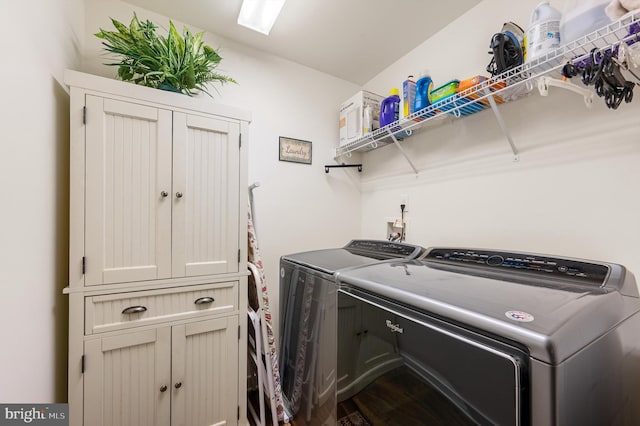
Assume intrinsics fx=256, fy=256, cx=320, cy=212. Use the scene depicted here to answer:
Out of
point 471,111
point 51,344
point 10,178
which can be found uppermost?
point 471,111

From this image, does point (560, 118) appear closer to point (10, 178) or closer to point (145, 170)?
point (145, 170)

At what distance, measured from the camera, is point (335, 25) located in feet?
5.66

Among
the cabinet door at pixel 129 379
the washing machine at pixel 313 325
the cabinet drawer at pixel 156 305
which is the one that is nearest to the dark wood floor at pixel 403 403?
the washing machine at pixel 313 325

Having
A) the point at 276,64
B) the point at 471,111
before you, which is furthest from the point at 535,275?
the point at 276,64

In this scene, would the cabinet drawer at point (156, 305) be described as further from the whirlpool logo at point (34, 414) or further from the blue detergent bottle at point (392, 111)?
the blue detergent bottle at point (392, 111)

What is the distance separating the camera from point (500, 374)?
24.4 inches

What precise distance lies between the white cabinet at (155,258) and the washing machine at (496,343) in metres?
0.74

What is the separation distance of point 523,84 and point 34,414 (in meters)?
2.34

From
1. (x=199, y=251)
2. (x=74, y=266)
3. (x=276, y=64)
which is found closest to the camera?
(x=74, y=266)

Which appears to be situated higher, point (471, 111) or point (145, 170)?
point (471, 111)

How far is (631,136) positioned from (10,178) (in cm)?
218

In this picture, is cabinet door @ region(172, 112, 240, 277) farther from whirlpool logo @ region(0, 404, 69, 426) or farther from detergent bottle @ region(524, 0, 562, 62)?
detergent bottle @ region(524, 0, 562, 62)

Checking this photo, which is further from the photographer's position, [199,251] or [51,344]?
[199,251]

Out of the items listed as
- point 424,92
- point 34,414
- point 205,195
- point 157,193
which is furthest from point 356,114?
point 34,414
